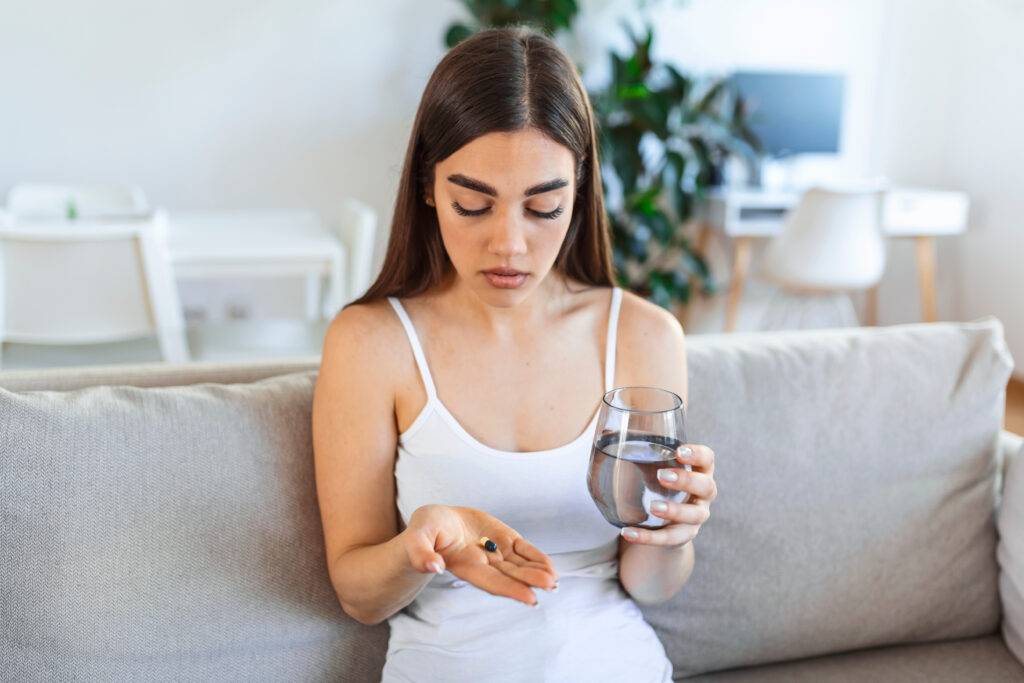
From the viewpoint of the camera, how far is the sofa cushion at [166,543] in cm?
95

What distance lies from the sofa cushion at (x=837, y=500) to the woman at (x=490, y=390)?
0.55 ft

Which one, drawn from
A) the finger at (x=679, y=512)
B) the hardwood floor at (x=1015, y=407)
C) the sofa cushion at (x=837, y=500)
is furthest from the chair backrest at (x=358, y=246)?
the hardwood floor at (x=1015, y=407)

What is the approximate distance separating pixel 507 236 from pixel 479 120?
13 centimetres

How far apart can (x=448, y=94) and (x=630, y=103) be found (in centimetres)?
283

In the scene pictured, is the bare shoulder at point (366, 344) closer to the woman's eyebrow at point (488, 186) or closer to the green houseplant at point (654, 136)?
the woman's eyebrow at point (488, 186)

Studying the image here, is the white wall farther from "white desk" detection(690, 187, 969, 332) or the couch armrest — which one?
the couch armrest

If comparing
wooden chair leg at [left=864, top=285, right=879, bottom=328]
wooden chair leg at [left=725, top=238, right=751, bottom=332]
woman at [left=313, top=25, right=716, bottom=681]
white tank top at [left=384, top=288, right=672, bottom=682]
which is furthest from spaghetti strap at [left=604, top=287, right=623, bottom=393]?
wooden chair leg at [left=864, top=285, right=879, bottom=328]

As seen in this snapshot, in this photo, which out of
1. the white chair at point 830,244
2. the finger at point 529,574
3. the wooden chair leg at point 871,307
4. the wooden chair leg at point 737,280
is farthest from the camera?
the wooden chair leg at point 871,307

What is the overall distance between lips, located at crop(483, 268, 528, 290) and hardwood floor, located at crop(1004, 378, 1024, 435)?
2.84m

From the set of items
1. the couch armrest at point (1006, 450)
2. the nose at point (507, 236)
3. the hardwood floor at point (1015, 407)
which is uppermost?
the nose at point (507, 236)

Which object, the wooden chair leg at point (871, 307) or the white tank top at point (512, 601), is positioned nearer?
the white tank top at point (512, 601)

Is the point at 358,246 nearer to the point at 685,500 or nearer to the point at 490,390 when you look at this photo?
the point at 490,390

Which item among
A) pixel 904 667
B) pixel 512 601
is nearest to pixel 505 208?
pixel 512 601

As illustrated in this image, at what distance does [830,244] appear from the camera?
3.46 meters
